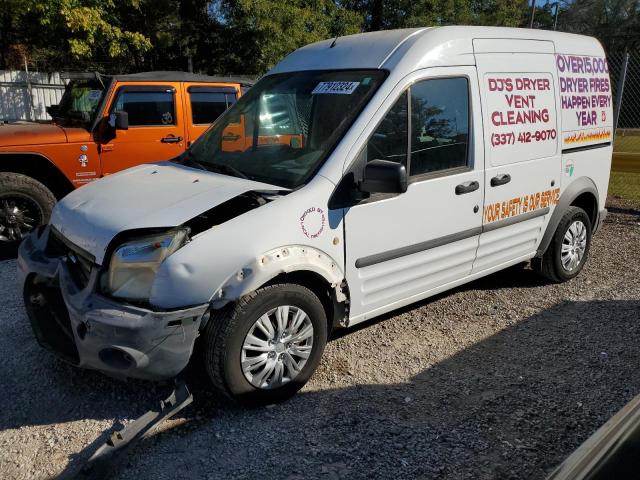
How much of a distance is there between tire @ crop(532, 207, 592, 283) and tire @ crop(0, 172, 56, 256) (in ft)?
16.6

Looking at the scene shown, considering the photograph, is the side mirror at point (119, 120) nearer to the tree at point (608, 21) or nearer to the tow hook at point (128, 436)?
the tow hook at point (128, 436)

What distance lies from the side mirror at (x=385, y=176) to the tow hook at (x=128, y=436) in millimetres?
1540

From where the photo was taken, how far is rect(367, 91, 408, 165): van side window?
3551 mm

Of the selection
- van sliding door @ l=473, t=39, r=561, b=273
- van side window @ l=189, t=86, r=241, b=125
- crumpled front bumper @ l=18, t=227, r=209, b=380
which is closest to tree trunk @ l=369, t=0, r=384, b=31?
van side window @ l=189, t=86, r=241, b=125

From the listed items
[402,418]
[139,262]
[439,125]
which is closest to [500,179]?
[439,125]

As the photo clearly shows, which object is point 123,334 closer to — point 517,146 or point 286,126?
point 286,126

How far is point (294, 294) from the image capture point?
3.22m

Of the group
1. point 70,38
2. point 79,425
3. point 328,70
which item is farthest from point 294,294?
point 70,38

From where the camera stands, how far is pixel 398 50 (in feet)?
12.3

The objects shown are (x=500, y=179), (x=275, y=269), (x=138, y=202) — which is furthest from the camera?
(x=500, y=179)

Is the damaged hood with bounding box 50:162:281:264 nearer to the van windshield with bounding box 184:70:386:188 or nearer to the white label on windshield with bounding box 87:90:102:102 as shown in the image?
the van windshield with bounding box 184:70:386:188

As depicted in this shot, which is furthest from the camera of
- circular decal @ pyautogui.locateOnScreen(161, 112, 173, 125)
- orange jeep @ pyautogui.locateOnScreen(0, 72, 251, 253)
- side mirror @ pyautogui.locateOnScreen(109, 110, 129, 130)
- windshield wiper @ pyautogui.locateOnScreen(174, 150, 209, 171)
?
circular decal @ pyautogui.locateOnScreen(161, 112, 173, 125)

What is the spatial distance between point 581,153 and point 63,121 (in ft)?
18.7

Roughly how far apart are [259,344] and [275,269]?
0.45 meters
